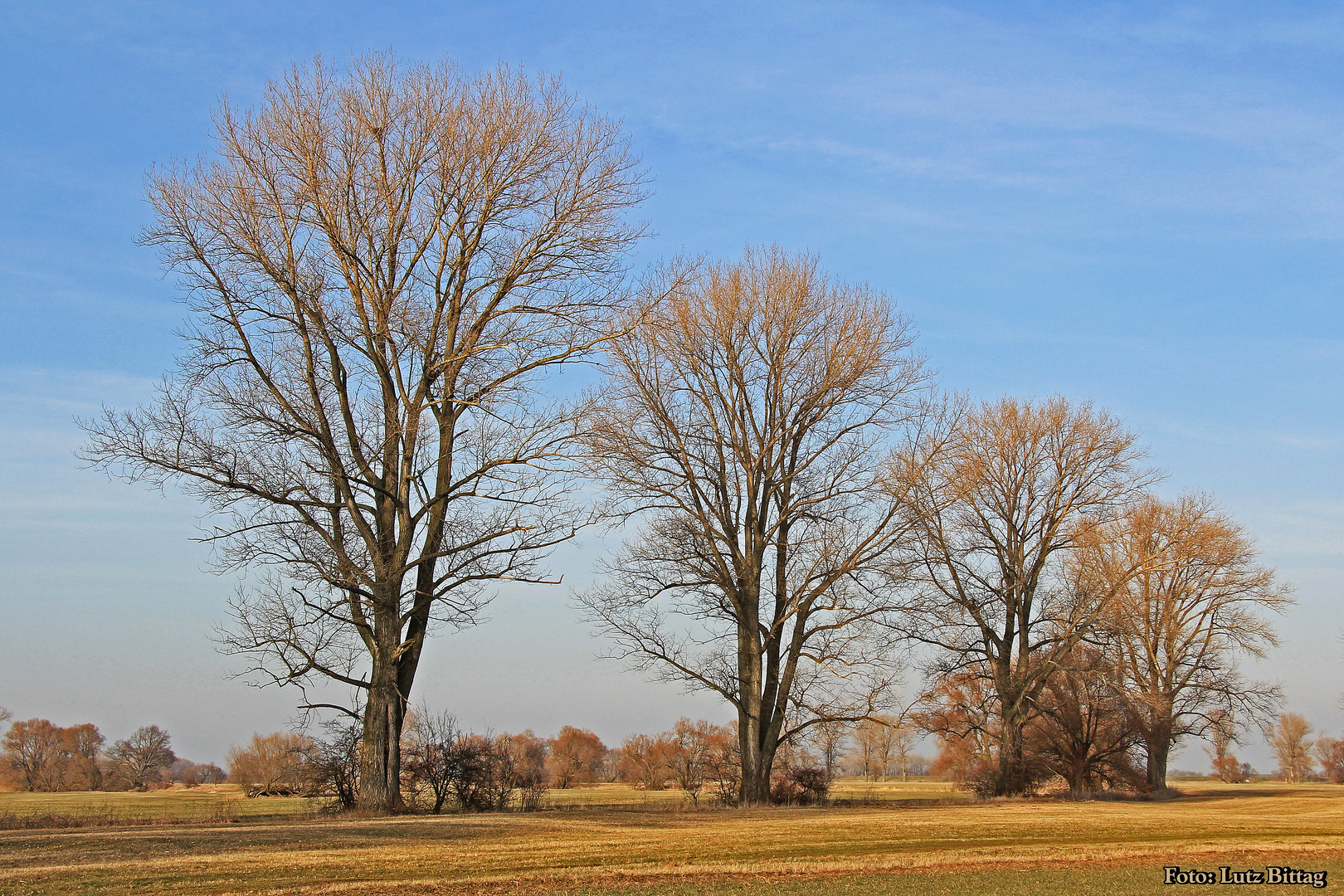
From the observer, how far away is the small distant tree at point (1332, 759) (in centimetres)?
6719

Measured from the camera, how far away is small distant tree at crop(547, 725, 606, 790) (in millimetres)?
43219

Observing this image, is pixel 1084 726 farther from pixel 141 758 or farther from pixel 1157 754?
pixel 141 758

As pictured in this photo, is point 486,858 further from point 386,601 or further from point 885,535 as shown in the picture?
point 885,535

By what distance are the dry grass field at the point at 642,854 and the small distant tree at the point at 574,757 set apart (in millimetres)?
24727

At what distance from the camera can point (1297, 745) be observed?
69.9m

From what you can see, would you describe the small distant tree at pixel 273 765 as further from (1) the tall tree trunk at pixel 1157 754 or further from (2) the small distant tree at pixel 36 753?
(1) the tall tree trunk at pixel 1157 754

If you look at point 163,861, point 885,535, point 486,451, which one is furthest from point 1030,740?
point 163,861

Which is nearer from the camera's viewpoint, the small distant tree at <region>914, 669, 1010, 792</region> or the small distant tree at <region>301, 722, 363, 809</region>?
the small distant tree at <region>301, 722, 363, 809</region>

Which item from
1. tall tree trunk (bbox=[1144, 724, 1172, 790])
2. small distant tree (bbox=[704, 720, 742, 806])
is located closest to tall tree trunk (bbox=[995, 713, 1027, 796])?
tall tree trunk (bbox=[1144, 724, 1172, 790])

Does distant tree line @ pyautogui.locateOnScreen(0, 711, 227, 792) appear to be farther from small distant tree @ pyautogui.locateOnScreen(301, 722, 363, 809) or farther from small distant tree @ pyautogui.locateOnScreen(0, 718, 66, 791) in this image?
small distant tree @ pyautogui.locateOnScreen(301, 722, 363, 809)

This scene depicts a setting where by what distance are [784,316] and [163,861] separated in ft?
58.0

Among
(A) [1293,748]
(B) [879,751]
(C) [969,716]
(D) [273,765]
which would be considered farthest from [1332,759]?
(D) [273,765]

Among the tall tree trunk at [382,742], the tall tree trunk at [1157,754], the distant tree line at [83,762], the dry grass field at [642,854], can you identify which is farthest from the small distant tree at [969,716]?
the distant tree line at [83,762]

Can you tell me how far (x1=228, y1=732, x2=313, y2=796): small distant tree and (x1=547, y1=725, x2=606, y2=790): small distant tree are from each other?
11.5m
